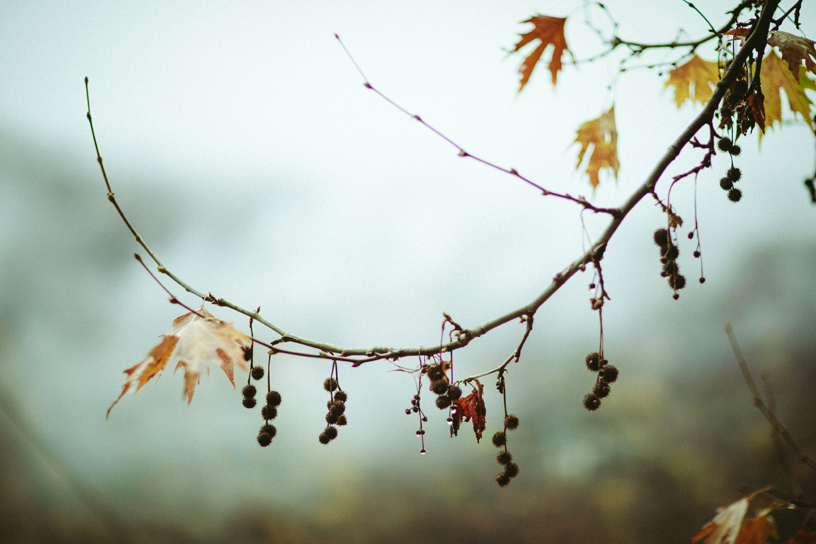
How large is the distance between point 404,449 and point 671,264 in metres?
1.68

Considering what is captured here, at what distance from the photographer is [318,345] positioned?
24.1 inches

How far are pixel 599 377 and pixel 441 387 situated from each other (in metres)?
0.27

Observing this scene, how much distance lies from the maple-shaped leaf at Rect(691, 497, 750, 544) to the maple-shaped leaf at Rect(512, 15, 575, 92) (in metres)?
1.00

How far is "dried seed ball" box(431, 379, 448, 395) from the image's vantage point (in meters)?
0.60

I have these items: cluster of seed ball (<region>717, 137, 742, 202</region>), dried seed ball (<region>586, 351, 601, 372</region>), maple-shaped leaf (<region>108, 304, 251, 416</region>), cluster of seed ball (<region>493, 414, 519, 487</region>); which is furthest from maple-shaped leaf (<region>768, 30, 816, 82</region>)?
maple-shaped leaf (<region>108, 304, 251, 416</region>)

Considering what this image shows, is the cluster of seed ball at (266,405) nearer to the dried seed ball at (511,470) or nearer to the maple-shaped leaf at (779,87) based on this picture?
the dried seed ball at (511,470)

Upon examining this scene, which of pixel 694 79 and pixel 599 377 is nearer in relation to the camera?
pixel 599 377

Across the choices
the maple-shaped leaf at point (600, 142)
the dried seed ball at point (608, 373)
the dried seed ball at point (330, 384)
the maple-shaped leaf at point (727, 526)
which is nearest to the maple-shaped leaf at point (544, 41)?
the maple-shaped leaf at point (600, 142)

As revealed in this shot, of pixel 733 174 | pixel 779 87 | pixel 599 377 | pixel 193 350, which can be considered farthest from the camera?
pixel 779 87

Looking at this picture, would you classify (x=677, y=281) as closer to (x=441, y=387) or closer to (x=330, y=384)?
(x=441, y=387)

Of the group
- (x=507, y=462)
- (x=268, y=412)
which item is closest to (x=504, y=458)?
(x=507, y=462)

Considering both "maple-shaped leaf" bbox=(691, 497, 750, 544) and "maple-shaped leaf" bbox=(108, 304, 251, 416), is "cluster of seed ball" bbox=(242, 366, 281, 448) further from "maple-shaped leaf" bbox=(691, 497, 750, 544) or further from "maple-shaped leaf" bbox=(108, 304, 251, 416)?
"maple-shaped leaf" bbox=(691, 497, 750, 544)

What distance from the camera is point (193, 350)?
575 millimetres

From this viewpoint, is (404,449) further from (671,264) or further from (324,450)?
(671,264)
